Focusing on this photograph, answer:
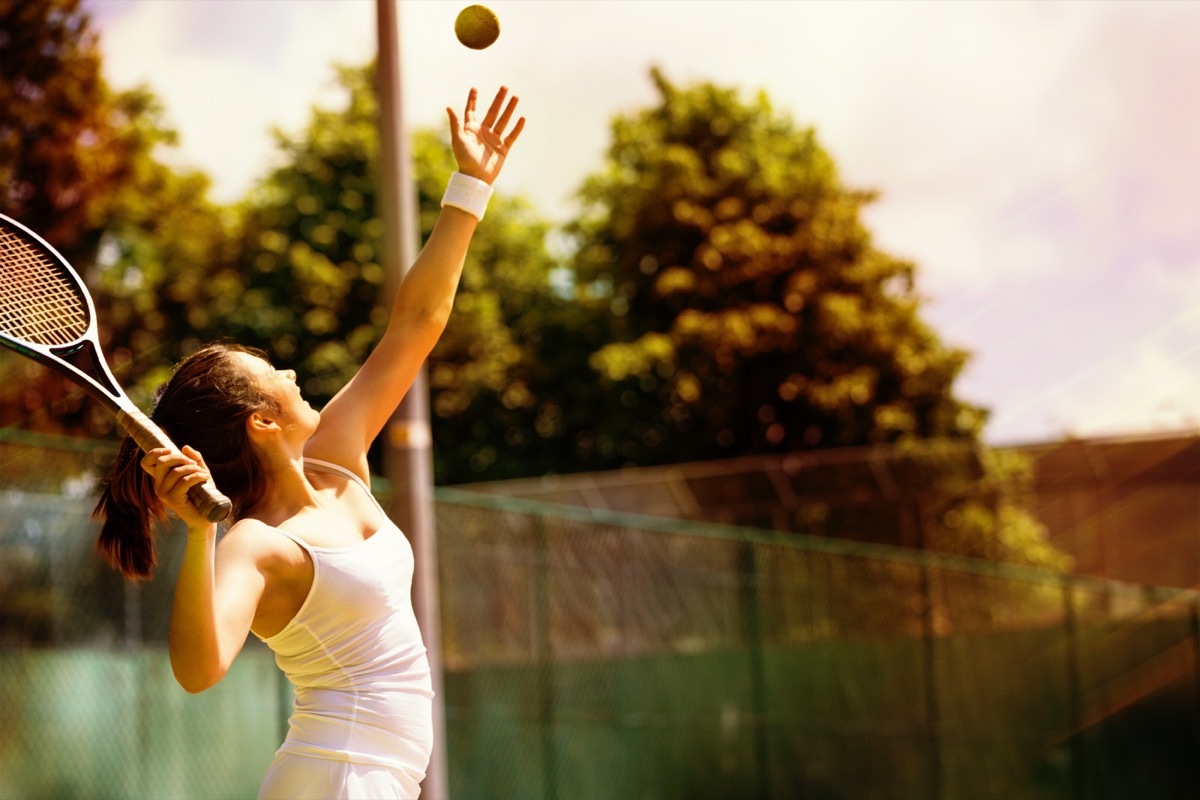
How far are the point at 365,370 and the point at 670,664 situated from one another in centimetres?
849

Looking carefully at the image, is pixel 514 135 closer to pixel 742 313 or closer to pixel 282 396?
pixel 282 396

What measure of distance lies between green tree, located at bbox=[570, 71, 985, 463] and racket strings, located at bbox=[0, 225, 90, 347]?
20.9m

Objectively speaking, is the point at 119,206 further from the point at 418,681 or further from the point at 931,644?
the point at 418,681

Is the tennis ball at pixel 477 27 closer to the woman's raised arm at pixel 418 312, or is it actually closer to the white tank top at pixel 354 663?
the woman's raised arm at pixel 418 312

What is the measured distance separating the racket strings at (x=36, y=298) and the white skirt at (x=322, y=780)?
38.3 inches

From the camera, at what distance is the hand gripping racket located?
2.84m

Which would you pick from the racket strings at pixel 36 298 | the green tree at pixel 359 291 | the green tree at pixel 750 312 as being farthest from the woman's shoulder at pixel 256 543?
the green tree at pixel 359 291

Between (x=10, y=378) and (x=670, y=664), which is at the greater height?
(x=10, y=378)

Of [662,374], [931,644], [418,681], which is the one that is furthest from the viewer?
[662,374]

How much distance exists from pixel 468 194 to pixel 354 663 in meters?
1.09

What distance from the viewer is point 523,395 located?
85.3ft

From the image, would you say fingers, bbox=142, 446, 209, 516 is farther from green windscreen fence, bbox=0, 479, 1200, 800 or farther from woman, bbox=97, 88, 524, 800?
green windscreen fence, bbox=0, 479, 1200, 800

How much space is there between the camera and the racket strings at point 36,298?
292 centimetres

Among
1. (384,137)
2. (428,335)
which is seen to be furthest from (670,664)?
(428,335)
